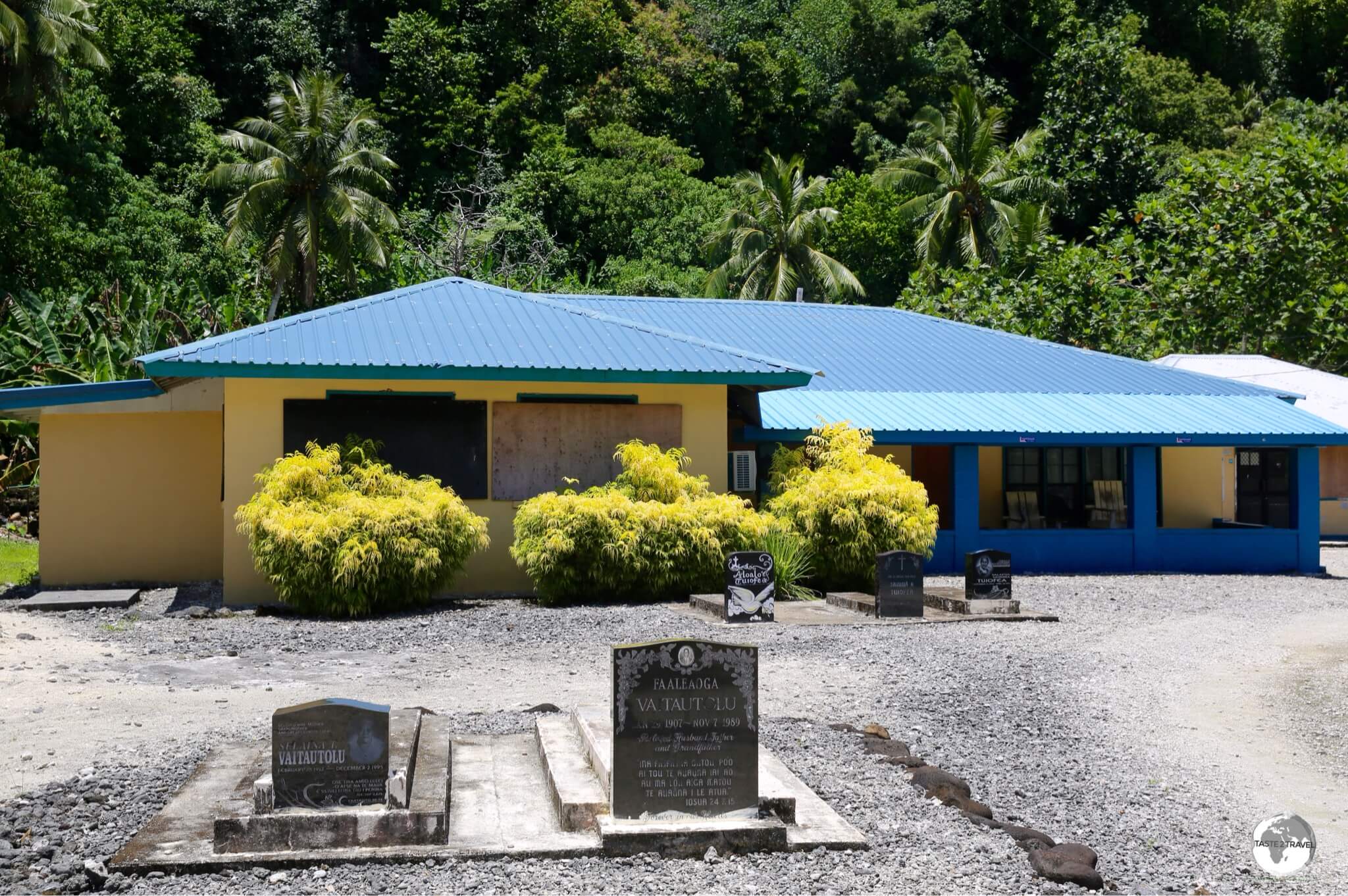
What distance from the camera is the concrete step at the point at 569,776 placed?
6254mm

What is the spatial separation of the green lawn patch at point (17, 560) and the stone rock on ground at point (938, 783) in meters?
15.6

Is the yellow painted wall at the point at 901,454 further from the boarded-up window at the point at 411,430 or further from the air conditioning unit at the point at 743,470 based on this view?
→ the boarded-up window at the point at 411,430

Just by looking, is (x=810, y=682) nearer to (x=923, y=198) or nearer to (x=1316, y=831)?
(x=1316, y=831)

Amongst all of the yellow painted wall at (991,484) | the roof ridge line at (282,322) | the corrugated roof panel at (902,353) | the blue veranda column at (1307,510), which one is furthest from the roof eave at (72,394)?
the blue veranda column at (1307,510)

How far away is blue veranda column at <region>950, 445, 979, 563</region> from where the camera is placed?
68.5 ft

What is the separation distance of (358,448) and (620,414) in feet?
11.8

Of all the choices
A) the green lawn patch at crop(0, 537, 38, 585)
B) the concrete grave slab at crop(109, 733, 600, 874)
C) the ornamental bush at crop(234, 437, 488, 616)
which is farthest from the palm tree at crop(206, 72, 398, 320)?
the concrete grave slab at crop(109, 733, 600, 874)

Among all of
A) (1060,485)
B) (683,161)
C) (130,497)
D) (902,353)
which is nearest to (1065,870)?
(130,497)

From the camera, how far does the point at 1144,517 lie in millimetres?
21719

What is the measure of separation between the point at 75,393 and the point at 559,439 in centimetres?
663

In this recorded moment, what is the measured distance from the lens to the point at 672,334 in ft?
61.2

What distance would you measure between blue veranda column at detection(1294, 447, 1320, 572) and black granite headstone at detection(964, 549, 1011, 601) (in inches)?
360

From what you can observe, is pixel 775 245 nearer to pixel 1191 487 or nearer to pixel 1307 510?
pixel 1191 487

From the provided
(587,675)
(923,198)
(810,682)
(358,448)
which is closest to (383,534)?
(358,448)
